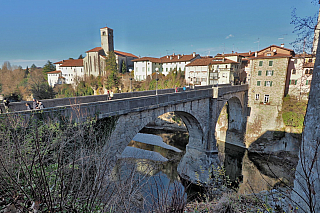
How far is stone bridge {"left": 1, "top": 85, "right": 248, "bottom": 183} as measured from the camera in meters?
8.78

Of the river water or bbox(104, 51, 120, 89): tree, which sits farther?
bbox(104, 51, 120, 89): tree

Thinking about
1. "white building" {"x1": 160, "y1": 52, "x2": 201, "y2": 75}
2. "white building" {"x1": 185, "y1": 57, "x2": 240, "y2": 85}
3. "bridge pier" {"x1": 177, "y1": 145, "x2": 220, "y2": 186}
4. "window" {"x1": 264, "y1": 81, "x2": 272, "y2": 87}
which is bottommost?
"bridge pier" {"x1": 177, "y1": 145, "x2": 220, "y2": 186}

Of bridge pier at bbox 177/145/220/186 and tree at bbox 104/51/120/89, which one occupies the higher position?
tree at bbox 104/51/120/89

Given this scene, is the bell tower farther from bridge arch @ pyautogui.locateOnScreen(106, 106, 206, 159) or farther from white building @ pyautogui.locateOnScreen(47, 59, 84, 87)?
bridge arch @ pyautogui.locateOnScreen(106, 106, 206, 159)

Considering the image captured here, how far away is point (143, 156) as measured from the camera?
23578mm

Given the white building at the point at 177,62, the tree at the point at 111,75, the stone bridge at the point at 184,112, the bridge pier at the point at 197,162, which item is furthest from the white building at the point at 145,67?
the bridge pier at the point at 197,162

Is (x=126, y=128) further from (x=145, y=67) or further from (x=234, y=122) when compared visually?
(x=145, y=67)

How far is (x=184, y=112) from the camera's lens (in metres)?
15.9

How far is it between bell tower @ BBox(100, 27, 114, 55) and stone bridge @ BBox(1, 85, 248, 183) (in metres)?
49.6

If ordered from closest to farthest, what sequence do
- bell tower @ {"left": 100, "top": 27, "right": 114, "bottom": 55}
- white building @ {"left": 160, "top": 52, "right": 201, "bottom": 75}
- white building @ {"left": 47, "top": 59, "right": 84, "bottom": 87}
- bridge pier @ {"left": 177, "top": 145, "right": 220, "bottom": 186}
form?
bridge pier @ {"left": 177, "top": 145, "right": 220, "bottom": 186}
white building @ {"left": 160, "top": 52, "right": 201, "bottom": 75}
bell tower @ {"left": 100, "top": 27, "right": 114, "bottom": 55}
white building @ {"left": 47, "top": 59, "right": 84, "bottom": 87}

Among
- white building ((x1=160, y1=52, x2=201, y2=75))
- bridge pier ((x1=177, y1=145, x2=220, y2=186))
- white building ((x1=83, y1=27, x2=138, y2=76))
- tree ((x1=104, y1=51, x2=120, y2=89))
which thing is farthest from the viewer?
white building ((x1=83, y1=27, x2=138, y2=76))

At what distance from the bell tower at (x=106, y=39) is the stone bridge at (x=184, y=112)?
4958 cm

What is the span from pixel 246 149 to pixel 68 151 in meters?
27.0

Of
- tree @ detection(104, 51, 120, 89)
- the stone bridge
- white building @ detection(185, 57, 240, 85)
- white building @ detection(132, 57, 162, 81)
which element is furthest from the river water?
white building @ detection(132, 57, 162, 81)
